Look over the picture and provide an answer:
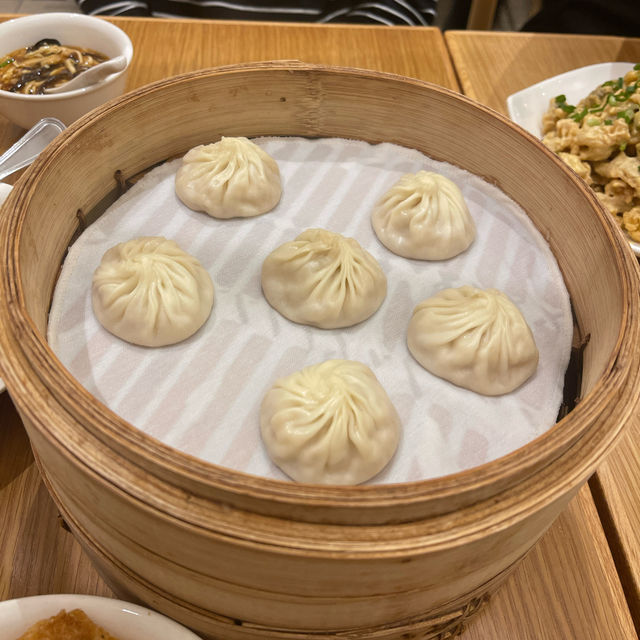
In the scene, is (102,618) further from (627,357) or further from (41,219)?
(627,357)

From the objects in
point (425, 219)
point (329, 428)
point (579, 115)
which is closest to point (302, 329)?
point (329, 428)

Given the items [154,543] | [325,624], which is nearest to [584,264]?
[325,624]

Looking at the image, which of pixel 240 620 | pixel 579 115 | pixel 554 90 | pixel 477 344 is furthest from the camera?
pixel 554 90

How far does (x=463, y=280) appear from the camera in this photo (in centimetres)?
138

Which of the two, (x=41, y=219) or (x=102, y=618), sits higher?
(x=41, y=219)

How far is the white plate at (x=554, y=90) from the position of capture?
214 centimetres

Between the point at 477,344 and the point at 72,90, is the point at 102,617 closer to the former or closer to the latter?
the point at 477,344

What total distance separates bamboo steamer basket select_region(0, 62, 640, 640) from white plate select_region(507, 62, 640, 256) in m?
0.92

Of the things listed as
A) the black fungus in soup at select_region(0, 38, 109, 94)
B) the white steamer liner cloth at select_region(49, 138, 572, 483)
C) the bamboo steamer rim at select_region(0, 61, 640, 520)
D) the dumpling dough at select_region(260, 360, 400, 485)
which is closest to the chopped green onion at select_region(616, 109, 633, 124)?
the white steamer liner cloth at select_region(49, 138, 572, 483)

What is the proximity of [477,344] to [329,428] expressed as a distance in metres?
0.36

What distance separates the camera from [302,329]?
1264 millimetres

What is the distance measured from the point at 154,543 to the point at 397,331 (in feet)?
2.21

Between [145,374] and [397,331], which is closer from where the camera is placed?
[145,374]

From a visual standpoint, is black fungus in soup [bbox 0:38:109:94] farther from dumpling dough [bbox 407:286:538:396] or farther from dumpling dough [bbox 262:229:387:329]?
dumpling dough [bbox 407:286:538:396]
